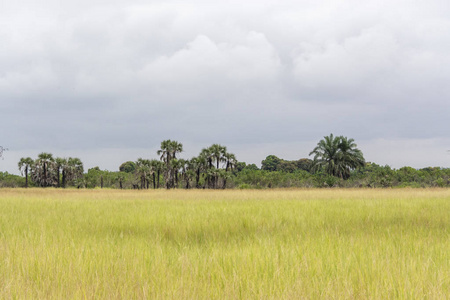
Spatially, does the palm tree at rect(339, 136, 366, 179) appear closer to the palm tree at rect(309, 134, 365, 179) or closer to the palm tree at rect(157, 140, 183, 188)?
the palm tree at rect(309, 134, 365, 179)

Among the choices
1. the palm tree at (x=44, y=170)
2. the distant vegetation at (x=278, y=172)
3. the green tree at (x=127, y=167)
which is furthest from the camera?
the green tree at (x=127, y=167)

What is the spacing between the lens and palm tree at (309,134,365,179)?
68.6 metres

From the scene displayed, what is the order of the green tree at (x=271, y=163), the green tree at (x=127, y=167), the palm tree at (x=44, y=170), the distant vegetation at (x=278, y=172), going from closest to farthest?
the distant vegetation at (x=278, y=172)
the palm tree at (x=44, y=170)
the green tree at (x=271, y=163)
the green tree at (x=127, y=167)

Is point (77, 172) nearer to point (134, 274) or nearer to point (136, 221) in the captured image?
point (136, 221)

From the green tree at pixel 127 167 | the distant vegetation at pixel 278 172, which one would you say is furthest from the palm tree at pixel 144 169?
the green tree at pixel 127 167

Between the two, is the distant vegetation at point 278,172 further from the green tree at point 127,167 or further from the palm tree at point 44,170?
the green tree at point 127,167

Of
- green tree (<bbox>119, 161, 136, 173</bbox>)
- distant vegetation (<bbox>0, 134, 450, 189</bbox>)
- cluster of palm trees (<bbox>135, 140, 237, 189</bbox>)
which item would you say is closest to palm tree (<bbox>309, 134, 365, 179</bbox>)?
distant vegetation (<bbox>0, 134, 450, 189</bbox>)

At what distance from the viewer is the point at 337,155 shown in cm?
6881

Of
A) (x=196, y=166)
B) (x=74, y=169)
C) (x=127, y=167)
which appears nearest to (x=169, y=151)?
(x=196, y=166)

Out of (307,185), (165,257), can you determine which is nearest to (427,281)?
(165,257)

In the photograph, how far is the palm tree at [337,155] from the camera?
68.6m

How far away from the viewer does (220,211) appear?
12.0 m

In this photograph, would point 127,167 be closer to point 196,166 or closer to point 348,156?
point 196,166

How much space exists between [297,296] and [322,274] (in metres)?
1.01
